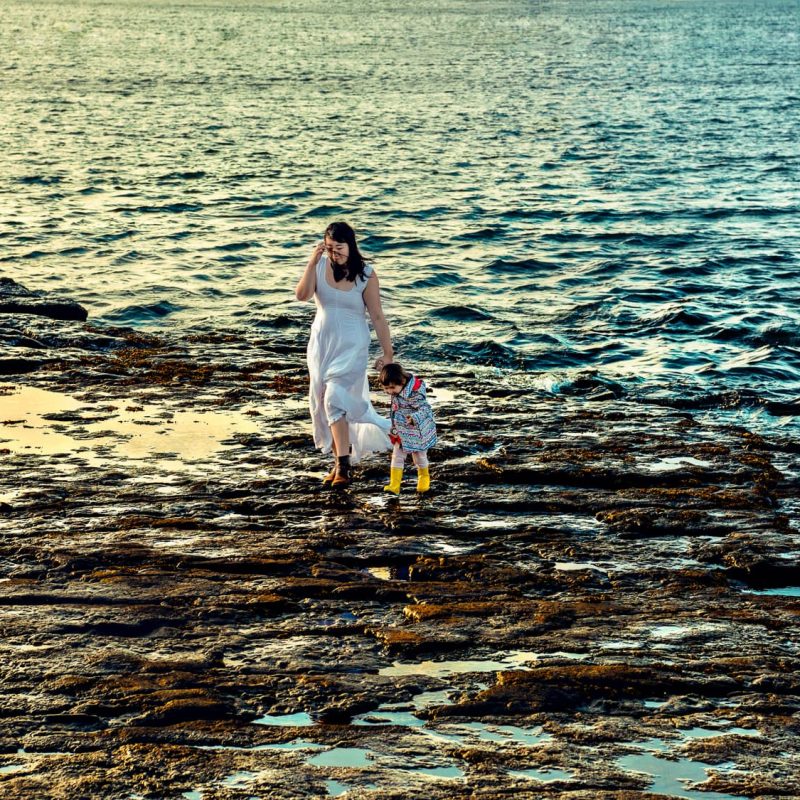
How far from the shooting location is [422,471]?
945 centimetres

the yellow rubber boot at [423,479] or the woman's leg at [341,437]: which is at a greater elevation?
the woman's leg at [341,437]

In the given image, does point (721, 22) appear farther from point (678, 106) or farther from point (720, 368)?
point (720, 368)

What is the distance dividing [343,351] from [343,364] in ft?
0.38

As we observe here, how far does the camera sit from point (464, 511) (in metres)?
9.00

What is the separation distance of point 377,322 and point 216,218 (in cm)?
1678

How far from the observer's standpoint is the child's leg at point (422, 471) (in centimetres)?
939

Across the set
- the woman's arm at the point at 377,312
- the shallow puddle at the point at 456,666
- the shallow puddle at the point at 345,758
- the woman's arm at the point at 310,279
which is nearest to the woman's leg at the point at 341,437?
the woman's arm at the point at 377,312

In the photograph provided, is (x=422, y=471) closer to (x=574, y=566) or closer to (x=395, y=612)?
(x=574, y=566)

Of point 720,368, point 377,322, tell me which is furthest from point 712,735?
point 720,368

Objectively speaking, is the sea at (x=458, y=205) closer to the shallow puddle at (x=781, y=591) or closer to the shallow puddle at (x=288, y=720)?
the shallow puddle at (x=781, y=591)

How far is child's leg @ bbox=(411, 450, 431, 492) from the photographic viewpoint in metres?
9.39

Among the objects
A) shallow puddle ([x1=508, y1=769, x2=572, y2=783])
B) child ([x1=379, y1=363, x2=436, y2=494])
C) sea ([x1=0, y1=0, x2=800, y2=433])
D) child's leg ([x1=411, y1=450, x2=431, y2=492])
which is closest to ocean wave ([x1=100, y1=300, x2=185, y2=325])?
sea ([x1=0, y1=0, x2=800, y2=433])

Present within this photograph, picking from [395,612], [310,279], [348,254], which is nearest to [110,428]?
[310,279]

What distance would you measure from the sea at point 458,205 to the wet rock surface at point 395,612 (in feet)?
12.1
